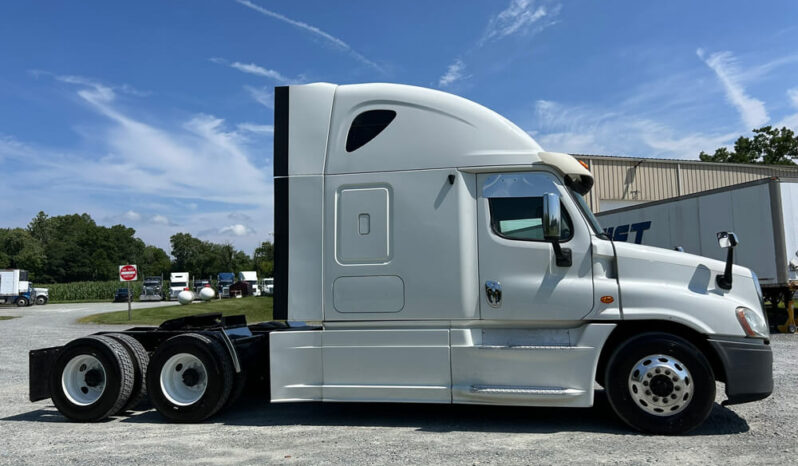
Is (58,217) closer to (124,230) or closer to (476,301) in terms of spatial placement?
(124,230)

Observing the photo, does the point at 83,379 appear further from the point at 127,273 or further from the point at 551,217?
the point at 127,273

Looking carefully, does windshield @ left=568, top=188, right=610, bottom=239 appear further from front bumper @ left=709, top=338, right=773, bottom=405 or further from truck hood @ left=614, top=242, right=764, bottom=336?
front bumper @ left=709, top=338, right=773, bottom=405

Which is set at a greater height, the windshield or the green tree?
the green tree

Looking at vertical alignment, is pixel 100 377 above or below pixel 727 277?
below

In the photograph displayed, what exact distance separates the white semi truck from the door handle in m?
0.01

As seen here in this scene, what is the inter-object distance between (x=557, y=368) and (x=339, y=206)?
8.72 feet

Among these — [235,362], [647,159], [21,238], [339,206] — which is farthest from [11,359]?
[21,238]

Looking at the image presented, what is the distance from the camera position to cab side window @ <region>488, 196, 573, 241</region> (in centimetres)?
543

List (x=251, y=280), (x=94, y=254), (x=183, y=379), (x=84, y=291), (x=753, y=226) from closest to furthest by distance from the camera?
1. (x=183, y=379)
2. (x=753, y=226)
3. (x=251, y=280)
4. (x=84, y=291)
5. (x=94, y=254)

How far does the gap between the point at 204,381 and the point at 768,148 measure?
49.4 metres

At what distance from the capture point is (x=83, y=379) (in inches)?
250

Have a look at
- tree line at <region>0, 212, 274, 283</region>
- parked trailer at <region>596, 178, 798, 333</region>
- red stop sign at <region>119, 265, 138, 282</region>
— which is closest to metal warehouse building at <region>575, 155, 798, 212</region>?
parked trailer at <region>596, 178, 798, 333</region>

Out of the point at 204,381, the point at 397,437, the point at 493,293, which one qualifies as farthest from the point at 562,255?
the point at 204,381

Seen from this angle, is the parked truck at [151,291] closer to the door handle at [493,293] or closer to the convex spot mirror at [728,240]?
the door handle at [493,293]
